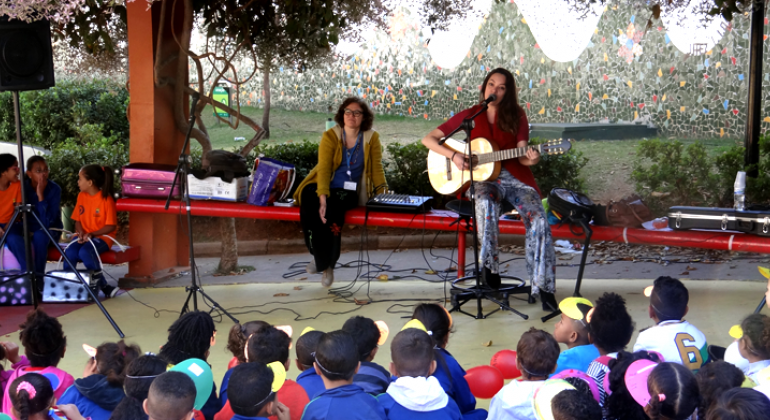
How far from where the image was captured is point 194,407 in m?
2.61

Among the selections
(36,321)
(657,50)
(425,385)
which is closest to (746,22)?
(657,50)

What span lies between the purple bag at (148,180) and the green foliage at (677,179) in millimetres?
5495

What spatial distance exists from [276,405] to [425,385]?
1.86 feet

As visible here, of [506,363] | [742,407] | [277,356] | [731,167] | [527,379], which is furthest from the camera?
[731,167]

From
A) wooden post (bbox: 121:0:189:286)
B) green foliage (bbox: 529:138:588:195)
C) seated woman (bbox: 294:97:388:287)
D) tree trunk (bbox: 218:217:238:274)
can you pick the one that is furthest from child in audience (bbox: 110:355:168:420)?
green foliage (bbox: 529:138:588:195)

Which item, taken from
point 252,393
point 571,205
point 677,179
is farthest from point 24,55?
point 677,179

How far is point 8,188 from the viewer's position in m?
6.32

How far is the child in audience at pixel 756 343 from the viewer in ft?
9.37

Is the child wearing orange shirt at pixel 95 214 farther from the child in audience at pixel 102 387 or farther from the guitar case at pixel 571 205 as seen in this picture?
A: the guitar case at pixel 571 205

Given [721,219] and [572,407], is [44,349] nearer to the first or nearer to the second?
[572,407]

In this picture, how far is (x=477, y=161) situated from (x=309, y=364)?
2.83 metres

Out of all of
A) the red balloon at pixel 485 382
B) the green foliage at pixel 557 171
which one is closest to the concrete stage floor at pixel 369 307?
the red balloon at pixel 485 382

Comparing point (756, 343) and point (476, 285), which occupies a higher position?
point (756, 343)

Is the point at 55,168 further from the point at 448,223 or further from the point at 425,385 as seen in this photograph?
the point at 425,385
